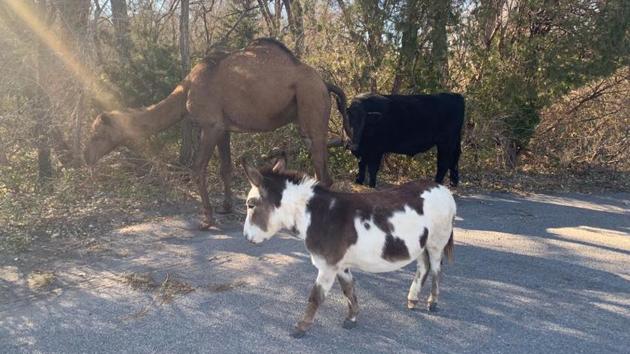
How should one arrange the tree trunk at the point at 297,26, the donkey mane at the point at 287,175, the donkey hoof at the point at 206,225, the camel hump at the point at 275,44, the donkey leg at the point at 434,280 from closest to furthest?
the donkey mane at the point at 287,175 → the donkey leg at the point at 434,280 → the donkey hoof at the point at 206,225 → the camel hump at the point at 275,44 → the tree trunk at the point at 297,26

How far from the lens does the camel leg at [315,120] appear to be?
6602 millimetres

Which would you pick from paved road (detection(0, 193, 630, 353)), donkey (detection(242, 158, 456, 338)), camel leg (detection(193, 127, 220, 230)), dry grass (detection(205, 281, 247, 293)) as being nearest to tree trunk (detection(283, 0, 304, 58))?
camel leg (detection(193, 127, 220, 230))

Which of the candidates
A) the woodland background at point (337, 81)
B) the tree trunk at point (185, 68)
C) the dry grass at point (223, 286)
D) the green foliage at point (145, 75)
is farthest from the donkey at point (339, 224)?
the green foliage at point (145, 75)

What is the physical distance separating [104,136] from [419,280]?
4865 mm

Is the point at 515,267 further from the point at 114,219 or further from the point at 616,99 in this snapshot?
the point at 616,99

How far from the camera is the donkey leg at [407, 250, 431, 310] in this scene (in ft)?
13.8

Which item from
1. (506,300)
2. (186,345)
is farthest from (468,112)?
(186,345)

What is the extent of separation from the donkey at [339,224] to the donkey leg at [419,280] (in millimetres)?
336

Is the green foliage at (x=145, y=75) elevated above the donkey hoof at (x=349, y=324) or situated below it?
above

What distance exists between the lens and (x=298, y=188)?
379cm

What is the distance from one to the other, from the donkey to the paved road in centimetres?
44

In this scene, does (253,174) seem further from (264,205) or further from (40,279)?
(40,279)

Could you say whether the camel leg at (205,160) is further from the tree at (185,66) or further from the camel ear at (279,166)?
the camel ear at (279,166)

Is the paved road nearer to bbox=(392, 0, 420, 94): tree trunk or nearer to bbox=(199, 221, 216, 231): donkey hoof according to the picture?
bbox=(199, 221, 216, 231): donkey hoof
